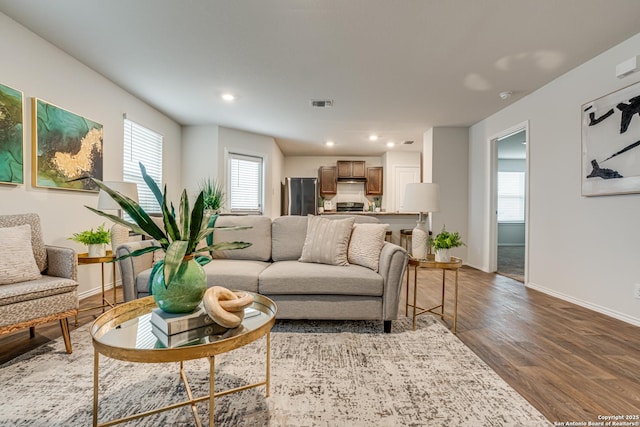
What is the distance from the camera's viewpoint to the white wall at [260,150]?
561cm

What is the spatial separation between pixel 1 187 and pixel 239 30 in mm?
2245

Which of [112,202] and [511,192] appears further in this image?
[511,192]

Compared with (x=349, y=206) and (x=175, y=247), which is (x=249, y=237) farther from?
(x=349, y=206)

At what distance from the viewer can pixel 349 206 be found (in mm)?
8047

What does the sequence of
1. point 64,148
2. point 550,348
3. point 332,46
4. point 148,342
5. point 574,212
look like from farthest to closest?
point 574,212, point 64,148, point 332,46, point 550,348, point 148,342

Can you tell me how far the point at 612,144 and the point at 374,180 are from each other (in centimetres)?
532

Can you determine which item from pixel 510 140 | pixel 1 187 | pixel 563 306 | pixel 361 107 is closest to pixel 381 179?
pixel 510 140

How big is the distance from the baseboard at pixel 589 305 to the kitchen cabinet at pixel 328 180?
4941 millimetres

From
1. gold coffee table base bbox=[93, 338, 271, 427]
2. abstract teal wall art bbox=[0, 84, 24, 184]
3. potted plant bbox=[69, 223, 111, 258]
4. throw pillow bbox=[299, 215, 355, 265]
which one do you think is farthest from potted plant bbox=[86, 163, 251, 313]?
abstract teal wall art bbox=[0, 84, 24, 184]

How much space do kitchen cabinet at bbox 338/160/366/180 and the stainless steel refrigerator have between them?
1.05 metres

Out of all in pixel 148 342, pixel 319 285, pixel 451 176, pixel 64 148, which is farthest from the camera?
pixel 451 176

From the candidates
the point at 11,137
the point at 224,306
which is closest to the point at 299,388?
the point at 224,306

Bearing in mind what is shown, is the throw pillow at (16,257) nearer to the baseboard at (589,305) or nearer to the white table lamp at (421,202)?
the white table lamp at (421,202)

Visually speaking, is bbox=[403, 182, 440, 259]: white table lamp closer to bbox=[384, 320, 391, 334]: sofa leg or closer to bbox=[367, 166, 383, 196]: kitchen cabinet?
bbox=[384, 320, 391, 334]: sofa leg
